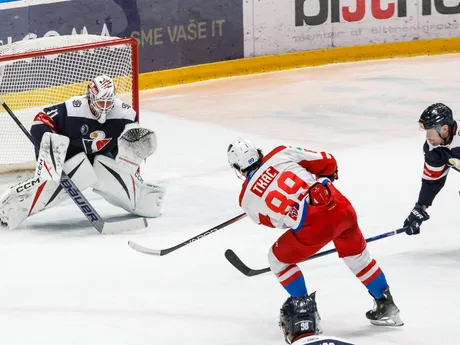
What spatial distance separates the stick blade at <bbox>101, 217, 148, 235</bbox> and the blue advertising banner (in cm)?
345

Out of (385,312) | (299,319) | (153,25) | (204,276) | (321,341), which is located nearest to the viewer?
(321,341)

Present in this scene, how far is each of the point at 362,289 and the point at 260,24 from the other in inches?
226

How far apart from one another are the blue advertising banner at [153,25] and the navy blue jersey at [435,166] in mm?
4753

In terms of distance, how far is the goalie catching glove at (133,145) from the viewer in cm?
614

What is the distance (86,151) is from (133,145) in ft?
0.88

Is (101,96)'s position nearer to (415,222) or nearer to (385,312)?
(415,222)

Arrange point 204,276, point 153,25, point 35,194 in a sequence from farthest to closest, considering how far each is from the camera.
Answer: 1. point 153,25
2. point 35,194
3. point 204,276

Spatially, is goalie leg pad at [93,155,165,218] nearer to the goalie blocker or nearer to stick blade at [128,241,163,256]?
the goalie blocker

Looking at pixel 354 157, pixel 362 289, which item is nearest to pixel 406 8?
pixel 354 157

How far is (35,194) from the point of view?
19.9ft

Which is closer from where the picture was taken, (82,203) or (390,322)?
(390,322)

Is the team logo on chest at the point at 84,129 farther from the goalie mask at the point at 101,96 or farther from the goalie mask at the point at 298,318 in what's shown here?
the goalie mask at the point at 298,318

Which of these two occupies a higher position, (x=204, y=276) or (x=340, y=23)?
(x=340, y=23)

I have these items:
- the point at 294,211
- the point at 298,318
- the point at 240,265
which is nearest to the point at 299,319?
the point at 298,318
